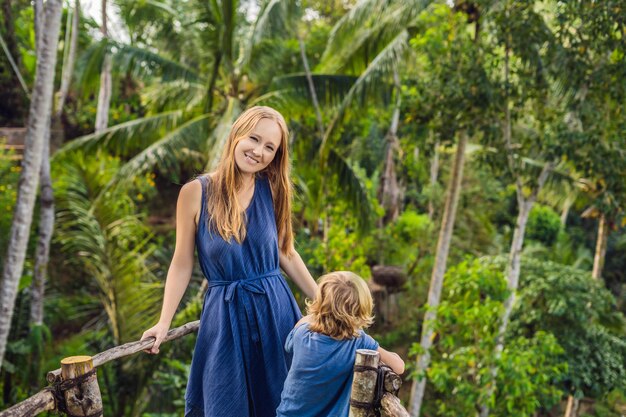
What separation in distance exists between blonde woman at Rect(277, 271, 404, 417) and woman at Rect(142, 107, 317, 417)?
17cm

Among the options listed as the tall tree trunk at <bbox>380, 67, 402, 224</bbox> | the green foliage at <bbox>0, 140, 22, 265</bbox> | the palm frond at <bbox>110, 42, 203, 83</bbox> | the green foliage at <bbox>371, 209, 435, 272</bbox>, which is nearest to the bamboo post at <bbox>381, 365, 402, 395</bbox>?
the green foliage at <bbox>0, 140, 22, 265</bbox>

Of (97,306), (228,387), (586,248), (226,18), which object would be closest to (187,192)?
(228,387)

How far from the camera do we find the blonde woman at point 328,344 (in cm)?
213

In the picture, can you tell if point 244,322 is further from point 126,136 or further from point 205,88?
point 205,88

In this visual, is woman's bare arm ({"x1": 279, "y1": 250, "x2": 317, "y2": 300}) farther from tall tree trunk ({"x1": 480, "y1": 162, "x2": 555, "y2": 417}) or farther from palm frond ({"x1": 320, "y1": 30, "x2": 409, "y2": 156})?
palm frond ({"x1": 320, "y1": 30, "x2": 409, "y2": 156})

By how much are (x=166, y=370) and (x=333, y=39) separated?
5975mm

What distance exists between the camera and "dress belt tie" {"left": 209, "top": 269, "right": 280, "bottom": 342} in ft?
7.55

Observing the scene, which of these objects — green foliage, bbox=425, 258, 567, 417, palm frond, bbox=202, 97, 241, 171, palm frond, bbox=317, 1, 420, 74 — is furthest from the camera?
palm frond, bbox=317, 1, 420, 74

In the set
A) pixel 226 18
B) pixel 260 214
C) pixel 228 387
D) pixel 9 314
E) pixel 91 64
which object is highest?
pixel 226 18

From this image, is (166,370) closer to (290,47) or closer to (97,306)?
(97,306)

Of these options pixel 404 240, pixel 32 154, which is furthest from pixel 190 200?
pixel 404 240

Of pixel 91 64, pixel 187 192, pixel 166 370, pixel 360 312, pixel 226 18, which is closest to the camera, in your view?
pixel 360 312

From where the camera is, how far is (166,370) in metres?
7.06

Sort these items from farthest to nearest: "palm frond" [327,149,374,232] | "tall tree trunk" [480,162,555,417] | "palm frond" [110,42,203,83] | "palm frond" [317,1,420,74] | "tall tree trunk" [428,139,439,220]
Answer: "tall tree trunk" [428,139,439,220], "palm frond" [317,1,420,74], "palm frond" [110,42,203,83], "palm frond" [327,149,374,232], "tall tree trunk" [480,162,555,417]
